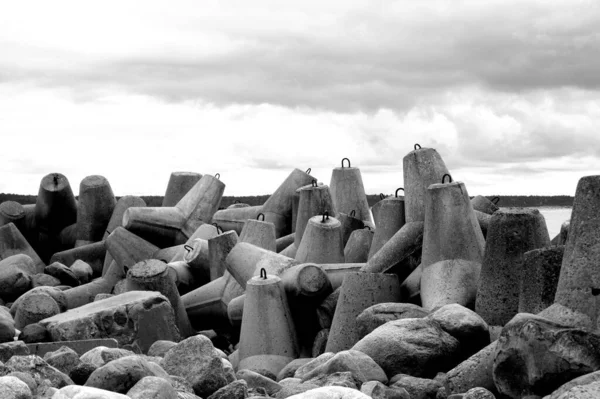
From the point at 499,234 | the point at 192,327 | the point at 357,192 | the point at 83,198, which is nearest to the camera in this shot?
the point at 499,234

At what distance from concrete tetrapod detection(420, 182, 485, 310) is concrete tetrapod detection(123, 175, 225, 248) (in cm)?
625

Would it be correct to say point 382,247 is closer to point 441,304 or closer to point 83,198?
point 441,304

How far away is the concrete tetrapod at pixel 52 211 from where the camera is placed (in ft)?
57.5

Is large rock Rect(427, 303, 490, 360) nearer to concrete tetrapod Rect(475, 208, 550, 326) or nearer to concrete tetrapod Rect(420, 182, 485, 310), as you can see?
concrete tetrapod Rect(475, 208, 550, 326)

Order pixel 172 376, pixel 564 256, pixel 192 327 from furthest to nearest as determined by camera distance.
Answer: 1. pixel 192 327
2. pixel 564 256
3. pixel 172 376

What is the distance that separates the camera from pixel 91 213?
675 inches

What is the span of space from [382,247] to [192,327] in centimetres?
261

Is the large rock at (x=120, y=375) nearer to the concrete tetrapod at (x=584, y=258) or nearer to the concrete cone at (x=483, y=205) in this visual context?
the concrete tetrapod at (x=584, y=258)

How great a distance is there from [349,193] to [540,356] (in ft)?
25.5

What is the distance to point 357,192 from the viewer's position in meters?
14.5

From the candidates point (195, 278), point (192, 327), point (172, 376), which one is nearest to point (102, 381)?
point (172, 376)

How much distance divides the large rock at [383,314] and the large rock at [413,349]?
2.62 feet

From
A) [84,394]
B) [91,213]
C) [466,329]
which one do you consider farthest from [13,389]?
[91,213]

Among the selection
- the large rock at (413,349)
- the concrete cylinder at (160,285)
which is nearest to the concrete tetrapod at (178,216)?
the concrete cylinder at (160,285)
